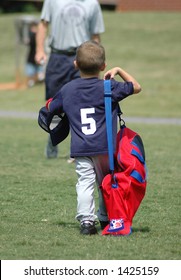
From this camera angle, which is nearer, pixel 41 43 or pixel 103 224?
pixel 103 224

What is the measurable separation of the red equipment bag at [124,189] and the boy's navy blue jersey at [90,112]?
0.56 feet

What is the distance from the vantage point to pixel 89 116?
6105 millimetres

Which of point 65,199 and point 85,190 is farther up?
point 85,190

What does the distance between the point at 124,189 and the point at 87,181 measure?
30 cm

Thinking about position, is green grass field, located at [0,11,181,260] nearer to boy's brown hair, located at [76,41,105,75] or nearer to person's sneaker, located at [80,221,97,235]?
person's sneaker, located at [80,221,97,235]

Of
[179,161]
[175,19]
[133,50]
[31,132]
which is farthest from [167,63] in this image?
[179,161]

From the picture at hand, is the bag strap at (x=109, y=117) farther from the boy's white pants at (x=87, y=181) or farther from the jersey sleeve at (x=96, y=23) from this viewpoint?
the jersey sleeve at (x=96, y=23)

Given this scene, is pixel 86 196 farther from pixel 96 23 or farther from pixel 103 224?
pixel 96 23

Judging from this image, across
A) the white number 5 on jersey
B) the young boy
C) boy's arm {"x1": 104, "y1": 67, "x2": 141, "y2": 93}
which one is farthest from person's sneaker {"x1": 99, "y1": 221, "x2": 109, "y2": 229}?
boy's arm {"x1": 104, "y1": 67, "x2": 141, "y2": 93}

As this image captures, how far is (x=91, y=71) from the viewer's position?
617 cm

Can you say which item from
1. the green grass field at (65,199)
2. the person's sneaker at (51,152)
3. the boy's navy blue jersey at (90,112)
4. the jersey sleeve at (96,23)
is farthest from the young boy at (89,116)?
the person's sneaker at (51,152)

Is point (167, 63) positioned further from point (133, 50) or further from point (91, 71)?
point (91, 71)

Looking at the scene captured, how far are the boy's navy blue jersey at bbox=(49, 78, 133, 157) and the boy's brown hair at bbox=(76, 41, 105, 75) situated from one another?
4.0 inches

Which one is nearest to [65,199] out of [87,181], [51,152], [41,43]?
[87,181]
